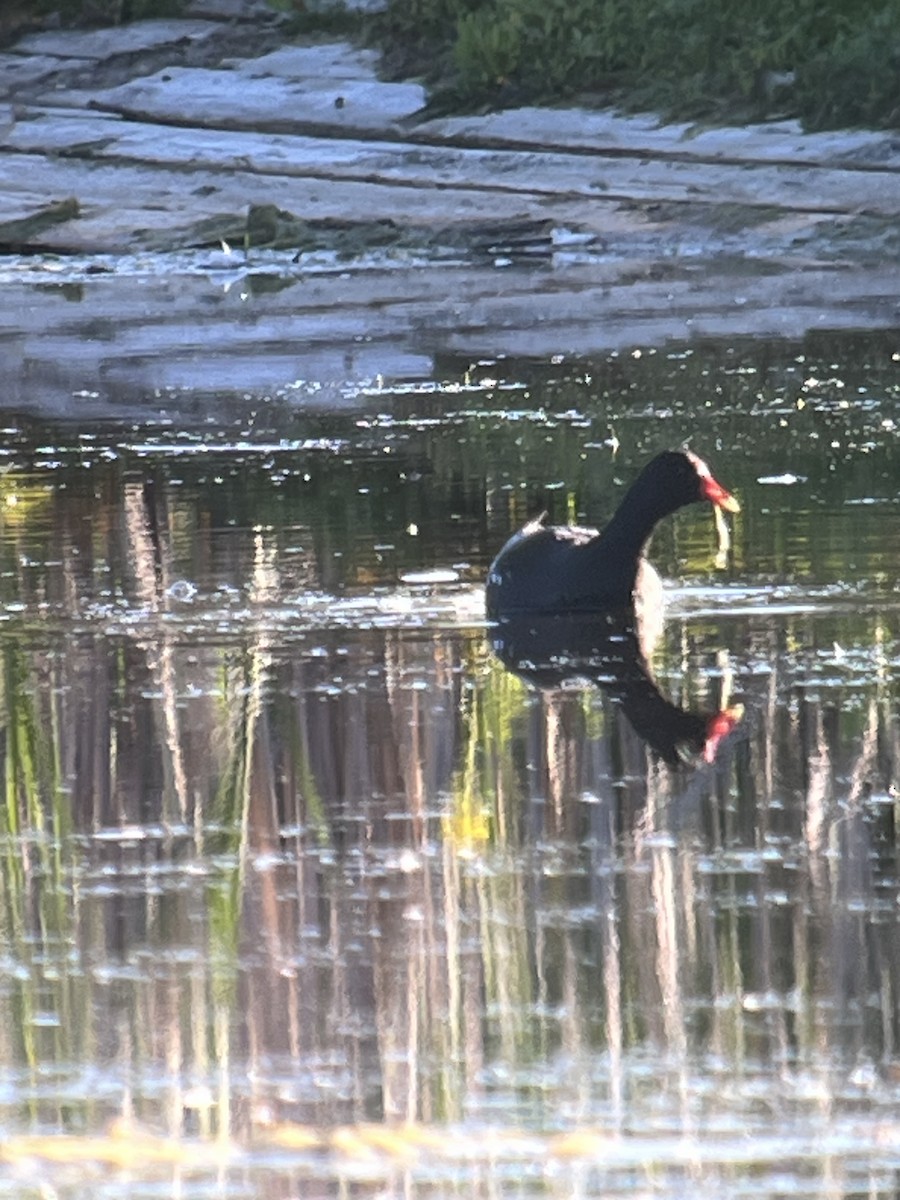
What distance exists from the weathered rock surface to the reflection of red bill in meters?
7.10

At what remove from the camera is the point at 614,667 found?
8555 millimetres

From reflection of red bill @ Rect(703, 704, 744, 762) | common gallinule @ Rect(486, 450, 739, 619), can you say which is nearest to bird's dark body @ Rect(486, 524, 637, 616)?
common gallinule @ Rect(486, 450, 739, 619)

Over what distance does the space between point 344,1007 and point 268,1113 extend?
553 mm

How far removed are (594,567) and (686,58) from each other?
49.3 ft

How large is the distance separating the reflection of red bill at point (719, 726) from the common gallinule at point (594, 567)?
1401 millimetres

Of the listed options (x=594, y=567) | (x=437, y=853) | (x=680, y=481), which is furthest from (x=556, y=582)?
(x=437, y=853)

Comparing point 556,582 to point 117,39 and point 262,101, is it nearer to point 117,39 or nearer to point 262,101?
point 262,101

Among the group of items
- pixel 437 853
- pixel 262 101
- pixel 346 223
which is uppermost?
pixel 262 101

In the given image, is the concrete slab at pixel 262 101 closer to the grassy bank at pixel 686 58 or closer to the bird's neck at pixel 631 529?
the grassy bank at pixel 686 58

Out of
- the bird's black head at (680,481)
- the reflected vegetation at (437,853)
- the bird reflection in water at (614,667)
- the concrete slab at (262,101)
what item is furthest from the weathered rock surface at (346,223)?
the bird reflection in water at (614,667)

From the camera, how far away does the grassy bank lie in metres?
22.6

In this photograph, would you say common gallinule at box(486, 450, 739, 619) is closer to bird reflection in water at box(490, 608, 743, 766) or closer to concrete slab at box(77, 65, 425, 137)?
bird reflection in water at box(490, 608, 743, 766)

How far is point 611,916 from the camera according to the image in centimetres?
Answer: 598

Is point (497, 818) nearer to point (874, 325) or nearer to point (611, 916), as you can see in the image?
point (611, 916)
